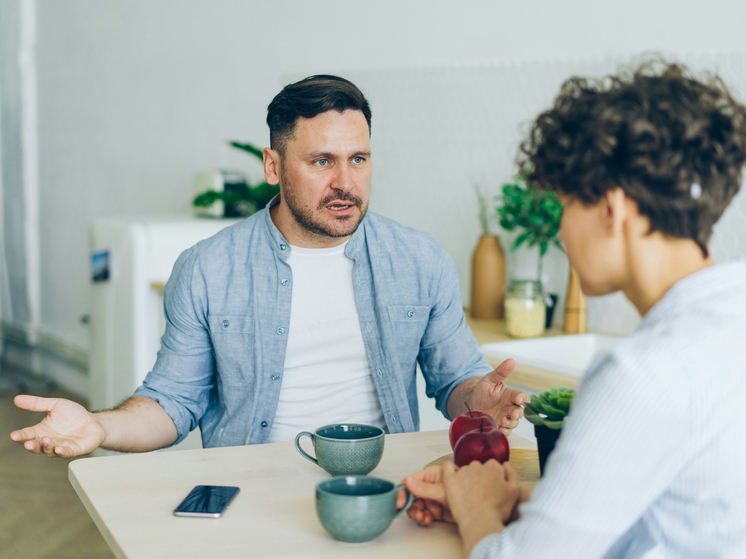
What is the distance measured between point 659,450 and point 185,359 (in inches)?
46.0

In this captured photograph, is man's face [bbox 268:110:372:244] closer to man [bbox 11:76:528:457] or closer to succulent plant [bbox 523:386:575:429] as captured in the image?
man [bbox 11:76:528:457]

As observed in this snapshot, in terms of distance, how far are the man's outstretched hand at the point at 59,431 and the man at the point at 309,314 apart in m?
0.27

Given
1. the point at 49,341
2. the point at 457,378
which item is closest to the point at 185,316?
the point at 457,378

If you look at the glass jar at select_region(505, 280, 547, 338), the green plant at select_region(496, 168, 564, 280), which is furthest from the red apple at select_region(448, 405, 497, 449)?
the green plant at select_region(496, 168, 564, 280)

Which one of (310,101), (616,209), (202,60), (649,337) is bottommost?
(649,337)

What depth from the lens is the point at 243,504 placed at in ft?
3.62

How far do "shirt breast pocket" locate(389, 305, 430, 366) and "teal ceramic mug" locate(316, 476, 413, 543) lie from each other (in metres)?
0.83

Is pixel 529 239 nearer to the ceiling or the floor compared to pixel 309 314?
nearer to the ceiling

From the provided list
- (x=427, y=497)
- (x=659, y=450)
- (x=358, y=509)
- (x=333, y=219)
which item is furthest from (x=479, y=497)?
(x=333, y=219)

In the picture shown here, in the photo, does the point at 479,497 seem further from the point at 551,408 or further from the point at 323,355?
the point at 323,355

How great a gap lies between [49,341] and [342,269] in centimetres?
403

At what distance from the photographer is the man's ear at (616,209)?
2.85 ft

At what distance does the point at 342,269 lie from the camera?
1.82m

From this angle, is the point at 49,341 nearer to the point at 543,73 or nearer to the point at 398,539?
the point at 543,73
